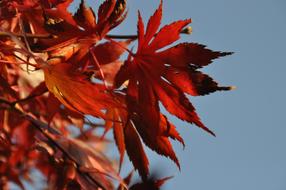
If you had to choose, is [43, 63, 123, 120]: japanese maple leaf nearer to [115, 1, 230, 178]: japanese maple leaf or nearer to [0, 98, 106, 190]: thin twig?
[115, 1, 230, 178]: japanese maple leaf

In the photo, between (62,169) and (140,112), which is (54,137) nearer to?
(62,169)

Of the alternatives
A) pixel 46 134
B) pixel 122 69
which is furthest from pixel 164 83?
pixel 46 134

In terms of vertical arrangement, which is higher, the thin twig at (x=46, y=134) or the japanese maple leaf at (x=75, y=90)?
the japanese maple leaf at (x=75, y=90)

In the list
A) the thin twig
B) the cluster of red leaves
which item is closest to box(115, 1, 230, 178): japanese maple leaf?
the cluster of red leaves

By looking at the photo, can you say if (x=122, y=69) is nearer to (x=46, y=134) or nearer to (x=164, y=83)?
(x=164, y=83)

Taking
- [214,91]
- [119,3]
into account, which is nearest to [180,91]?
[214,91]

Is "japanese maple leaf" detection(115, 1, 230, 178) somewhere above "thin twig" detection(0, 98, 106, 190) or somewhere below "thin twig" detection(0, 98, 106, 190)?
above

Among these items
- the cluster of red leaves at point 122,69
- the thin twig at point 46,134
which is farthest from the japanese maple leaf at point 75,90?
the thin twig at point 46,134

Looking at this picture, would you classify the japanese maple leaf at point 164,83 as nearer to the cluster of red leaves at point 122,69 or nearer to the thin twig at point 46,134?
the cluster of red leaves at point 122,69
